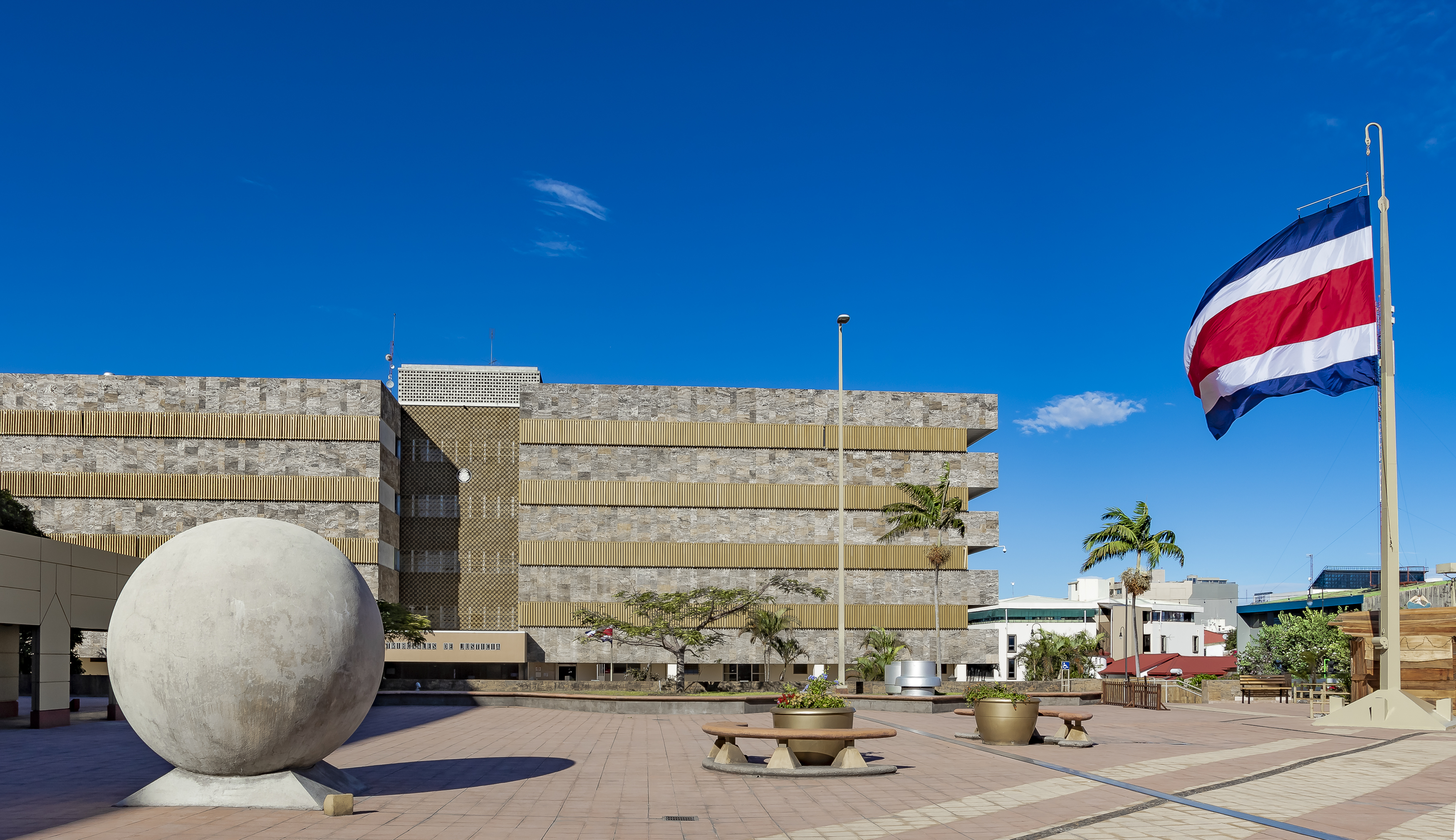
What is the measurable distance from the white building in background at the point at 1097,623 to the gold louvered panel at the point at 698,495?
20.8 meters

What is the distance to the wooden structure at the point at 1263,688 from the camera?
44688mm

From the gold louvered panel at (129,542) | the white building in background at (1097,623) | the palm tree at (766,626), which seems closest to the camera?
the palm tree at (766,626)

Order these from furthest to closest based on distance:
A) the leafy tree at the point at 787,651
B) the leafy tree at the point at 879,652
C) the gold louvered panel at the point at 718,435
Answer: the gold louvered panel at the point at 718,435, the leafy tree at the point at 787,651, the leafy tree at the point at 879,652

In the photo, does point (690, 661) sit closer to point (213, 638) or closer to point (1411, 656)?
point (1411, 656)

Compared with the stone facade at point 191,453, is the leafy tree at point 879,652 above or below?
below

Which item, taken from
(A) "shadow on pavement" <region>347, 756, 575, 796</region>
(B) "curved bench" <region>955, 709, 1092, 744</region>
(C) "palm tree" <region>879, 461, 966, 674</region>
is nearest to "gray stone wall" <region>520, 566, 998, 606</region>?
(C) "palm tree" <region>879, 461, 966, 674</region>

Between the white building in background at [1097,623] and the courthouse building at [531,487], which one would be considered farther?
the white building in background at [1097,623]

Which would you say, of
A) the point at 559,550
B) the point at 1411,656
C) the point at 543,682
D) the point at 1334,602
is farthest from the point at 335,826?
the point at 1334,602

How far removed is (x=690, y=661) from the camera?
70750 millimetres

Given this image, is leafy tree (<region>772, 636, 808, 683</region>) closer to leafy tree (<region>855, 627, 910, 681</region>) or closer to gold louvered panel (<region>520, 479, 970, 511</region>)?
leafy tree (<region>855, 627, 910, 681</region>)

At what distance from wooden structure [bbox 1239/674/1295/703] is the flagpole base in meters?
19.8

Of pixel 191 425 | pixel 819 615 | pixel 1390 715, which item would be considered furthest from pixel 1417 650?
pixel 191 425

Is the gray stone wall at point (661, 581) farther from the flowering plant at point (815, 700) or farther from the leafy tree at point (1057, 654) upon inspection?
the flowering plant at point (815, 700)

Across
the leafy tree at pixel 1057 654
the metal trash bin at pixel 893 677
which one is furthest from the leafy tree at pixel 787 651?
the metal trash bin at pixel 893 677
